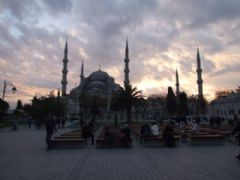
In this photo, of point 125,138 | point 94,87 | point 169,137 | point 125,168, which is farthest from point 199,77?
point 125,168

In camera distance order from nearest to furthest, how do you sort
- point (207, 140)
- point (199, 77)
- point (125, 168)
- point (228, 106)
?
point (125, 168) < point (207, 140) < point (228, 106) < point (199, 77)

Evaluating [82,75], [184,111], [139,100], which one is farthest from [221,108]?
[82,75]

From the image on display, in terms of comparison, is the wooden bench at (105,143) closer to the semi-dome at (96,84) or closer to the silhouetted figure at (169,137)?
the silhouetted figure at (169,137)

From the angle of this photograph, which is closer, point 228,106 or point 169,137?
point 169,137

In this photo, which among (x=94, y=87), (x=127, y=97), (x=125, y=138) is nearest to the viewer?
(x=125, y=138)

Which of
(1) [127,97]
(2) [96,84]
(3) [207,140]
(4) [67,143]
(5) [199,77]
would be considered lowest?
(4) [67,143]

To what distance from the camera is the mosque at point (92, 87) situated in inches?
2810

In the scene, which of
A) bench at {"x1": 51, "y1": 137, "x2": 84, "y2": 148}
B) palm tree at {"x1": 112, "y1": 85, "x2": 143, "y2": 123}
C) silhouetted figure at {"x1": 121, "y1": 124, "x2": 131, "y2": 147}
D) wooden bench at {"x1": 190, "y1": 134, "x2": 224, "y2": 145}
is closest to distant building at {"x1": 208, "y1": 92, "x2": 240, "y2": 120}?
palm tree at {"x1": 112, "y1": 85, "x2": 143, "y2": 123}

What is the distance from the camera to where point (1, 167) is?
28.3ft

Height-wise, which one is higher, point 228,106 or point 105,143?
point 228,106

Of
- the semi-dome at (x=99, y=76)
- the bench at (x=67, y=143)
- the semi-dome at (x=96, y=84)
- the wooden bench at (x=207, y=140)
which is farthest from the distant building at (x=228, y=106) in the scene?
the bench at (x=67, y=143)

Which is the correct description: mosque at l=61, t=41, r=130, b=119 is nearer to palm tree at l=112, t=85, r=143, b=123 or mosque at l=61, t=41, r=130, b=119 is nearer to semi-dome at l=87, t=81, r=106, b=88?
semi-dome at l=87, t=81, r=106, b=88

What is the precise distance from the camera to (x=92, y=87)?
84250 mm

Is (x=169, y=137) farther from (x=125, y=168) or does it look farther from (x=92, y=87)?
(x=92, y=87)
